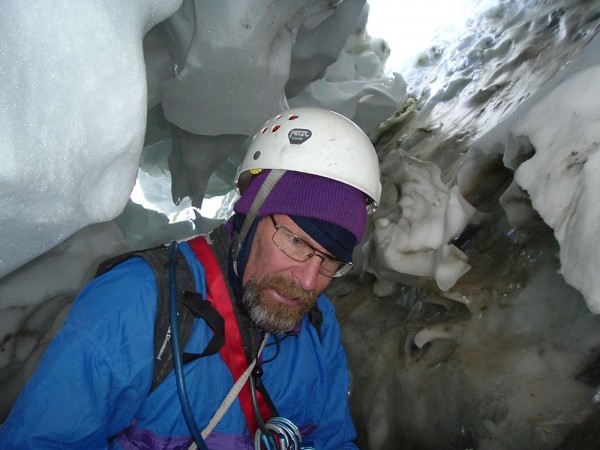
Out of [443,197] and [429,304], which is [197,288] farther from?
[443,197]

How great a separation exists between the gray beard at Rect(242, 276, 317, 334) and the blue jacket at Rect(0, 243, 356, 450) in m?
0.19

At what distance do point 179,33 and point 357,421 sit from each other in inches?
104

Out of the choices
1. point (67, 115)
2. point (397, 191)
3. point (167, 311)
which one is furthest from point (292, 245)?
point (397, 191)

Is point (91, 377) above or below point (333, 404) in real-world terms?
above

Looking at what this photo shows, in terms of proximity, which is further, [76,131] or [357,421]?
[357,421]

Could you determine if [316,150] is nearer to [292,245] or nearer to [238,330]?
[292,245]

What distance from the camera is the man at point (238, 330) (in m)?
1.40

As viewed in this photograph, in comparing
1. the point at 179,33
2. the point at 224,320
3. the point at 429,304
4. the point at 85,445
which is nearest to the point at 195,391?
the point at 224,320

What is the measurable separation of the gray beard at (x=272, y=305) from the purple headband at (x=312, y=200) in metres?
0.27

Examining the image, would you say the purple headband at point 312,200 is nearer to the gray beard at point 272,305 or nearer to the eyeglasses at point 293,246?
the eyeglasses at point 293,246

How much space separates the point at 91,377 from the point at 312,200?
0.97 metres

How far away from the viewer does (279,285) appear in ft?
5.65

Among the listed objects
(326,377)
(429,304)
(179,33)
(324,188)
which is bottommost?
(429,304)

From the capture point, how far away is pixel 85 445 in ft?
4.70
